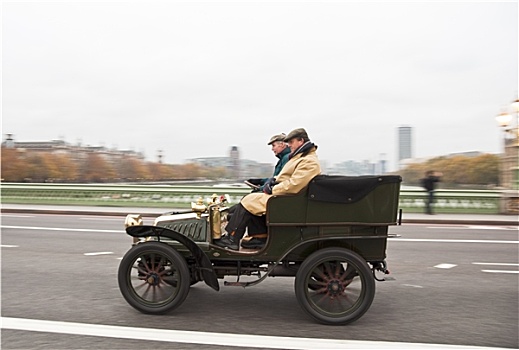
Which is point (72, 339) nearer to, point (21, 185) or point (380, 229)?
point (380, 229)

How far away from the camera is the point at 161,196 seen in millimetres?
20609

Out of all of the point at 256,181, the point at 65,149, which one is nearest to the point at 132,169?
the point at 65,149

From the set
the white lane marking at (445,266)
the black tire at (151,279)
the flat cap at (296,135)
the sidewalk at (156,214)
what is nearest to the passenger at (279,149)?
the flat cap at (296,135)

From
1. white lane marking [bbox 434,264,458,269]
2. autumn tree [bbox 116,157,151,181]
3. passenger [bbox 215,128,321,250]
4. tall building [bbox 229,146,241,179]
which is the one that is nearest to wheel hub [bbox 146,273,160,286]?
passenger [bbox 215,128,321,250]

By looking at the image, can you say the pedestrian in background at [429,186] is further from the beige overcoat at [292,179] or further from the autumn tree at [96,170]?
the autumn tree at [96,170]

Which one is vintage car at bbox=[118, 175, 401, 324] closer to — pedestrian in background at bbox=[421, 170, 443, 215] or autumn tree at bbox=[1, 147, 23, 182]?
pedestrian in background at bbox=[421, 170, 443, 215]

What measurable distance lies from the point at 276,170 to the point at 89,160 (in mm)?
22250

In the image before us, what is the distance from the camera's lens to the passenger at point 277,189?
5043 mm

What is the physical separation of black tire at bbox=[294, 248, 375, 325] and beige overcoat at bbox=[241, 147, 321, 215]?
2.24 ft

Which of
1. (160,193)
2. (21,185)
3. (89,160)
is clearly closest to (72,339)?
(160,193)

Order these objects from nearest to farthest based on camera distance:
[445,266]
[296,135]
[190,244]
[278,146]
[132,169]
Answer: [190,244]
[296,135]
[278,146]
[445,266]
[132,169]

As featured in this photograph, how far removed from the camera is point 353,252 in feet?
16.5

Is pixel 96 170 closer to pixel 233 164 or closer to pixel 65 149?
pixel 65 149

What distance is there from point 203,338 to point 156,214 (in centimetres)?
1295
